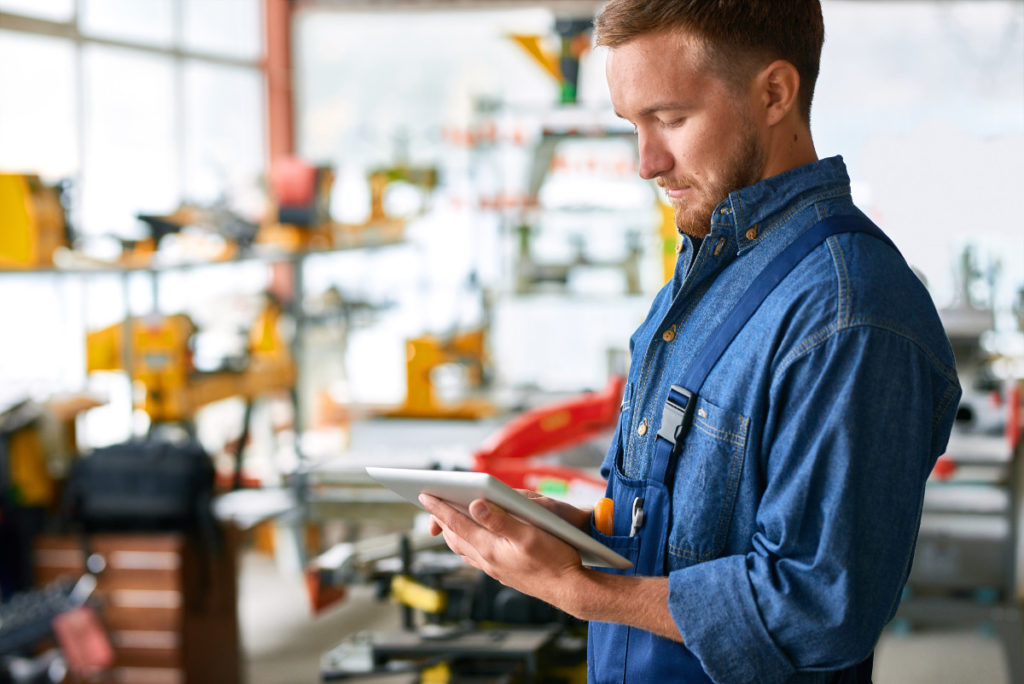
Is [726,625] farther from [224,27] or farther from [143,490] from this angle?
[224,27]

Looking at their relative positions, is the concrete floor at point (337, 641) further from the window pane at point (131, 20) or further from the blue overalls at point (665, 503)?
the window pane at point (131, 20)

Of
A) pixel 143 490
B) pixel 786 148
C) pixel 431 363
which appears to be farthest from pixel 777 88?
pixel 431 363

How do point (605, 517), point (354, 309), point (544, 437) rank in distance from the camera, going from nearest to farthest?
point (605, 517) → point (544, 437) → point (354, 309)

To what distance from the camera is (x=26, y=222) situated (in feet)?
12.4

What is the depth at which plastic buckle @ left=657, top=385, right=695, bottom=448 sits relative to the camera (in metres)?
1.21

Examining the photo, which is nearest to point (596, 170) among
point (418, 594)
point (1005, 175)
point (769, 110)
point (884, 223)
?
point (884, 223)

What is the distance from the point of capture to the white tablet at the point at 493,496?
1.15 m

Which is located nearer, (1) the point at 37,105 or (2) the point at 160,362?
(2) the point at 160,362

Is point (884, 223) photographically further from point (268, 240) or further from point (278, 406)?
point (278, 406)

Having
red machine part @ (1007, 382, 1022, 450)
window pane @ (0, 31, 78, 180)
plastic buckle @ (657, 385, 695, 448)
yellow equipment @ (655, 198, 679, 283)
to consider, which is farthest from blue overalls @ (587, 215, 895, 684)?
window pane @ (0, 31, 78, 180)

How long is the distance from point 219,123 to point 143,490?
4499 mm

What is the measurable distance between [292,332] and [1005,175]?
3546 mm

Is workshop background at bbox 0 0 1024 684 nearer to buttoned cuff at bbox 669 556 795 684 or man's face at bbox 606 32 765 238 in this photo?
man's face at bbox 606 32 765 238

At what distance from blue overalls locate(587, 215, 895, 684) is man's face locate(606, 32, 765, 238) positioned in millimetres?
110
